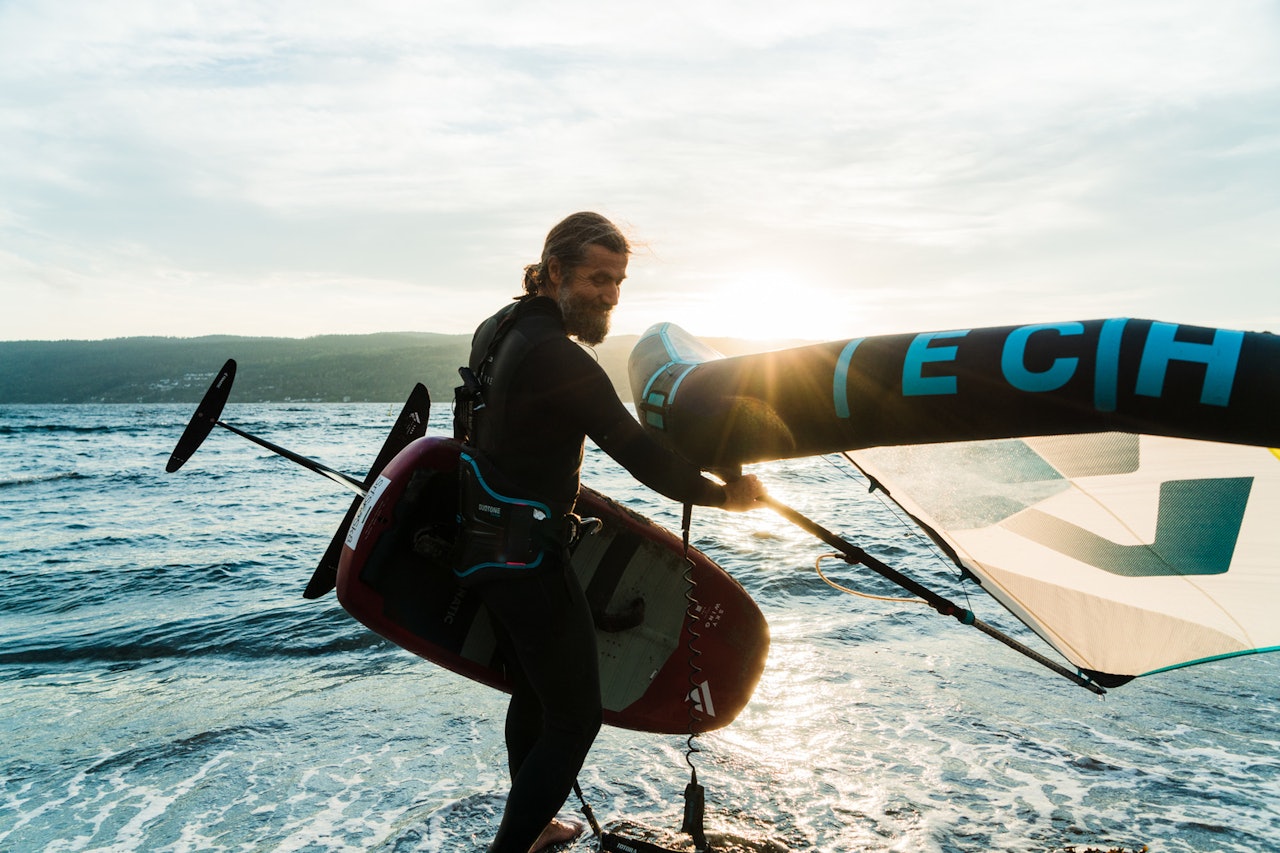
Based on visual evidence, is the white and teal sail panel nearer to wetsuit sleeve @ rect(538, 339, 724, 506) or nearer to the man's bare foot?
wetsuit sleeve @ rect(538, 339, 724, 506)

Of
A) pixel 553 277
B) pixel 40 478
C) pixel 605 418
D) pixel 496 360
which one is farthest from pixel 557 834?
pixel 40 478

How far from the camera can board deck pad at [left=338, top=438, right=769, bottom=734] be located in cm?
373

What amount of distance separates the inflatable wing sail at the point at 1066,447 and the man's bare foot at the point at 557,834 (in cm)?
195

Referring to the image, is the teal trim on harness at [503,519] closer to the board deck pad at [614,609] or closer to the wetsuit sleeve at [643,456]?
the wetsuit sleeve at [643,456]

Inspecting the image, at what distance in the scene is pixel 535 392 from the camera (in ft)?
8.74

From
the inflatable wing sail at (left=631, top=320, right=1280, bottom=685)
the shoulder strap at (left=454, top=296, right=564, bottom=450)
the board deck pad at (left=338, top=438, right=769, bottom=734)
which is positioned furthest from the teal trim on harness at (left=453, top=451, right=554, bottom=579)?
the board deck pad at (left=338, top=438, right=769, bottom=734)

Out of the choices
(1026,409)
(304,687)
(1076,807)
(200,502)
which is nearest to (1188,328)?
(1026,409)

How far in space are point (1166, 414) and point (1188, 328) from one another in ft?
0.71

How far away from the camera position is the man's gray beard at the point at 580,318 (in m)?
2.89

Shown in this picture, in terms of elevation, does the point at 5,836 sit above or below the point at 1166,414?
below

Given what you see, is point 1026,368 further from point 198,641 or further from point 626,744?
point 198,641

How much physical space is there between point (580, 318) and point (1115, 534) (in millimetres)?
2604

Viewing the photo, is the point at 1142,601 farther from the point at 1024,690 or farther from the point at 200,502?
the point at 200,502

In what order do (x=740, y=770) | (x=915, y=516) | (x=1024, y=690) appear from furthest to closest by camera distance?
(x=1024, y=690) → (x=740, y=770) → (x=915, y=516)
